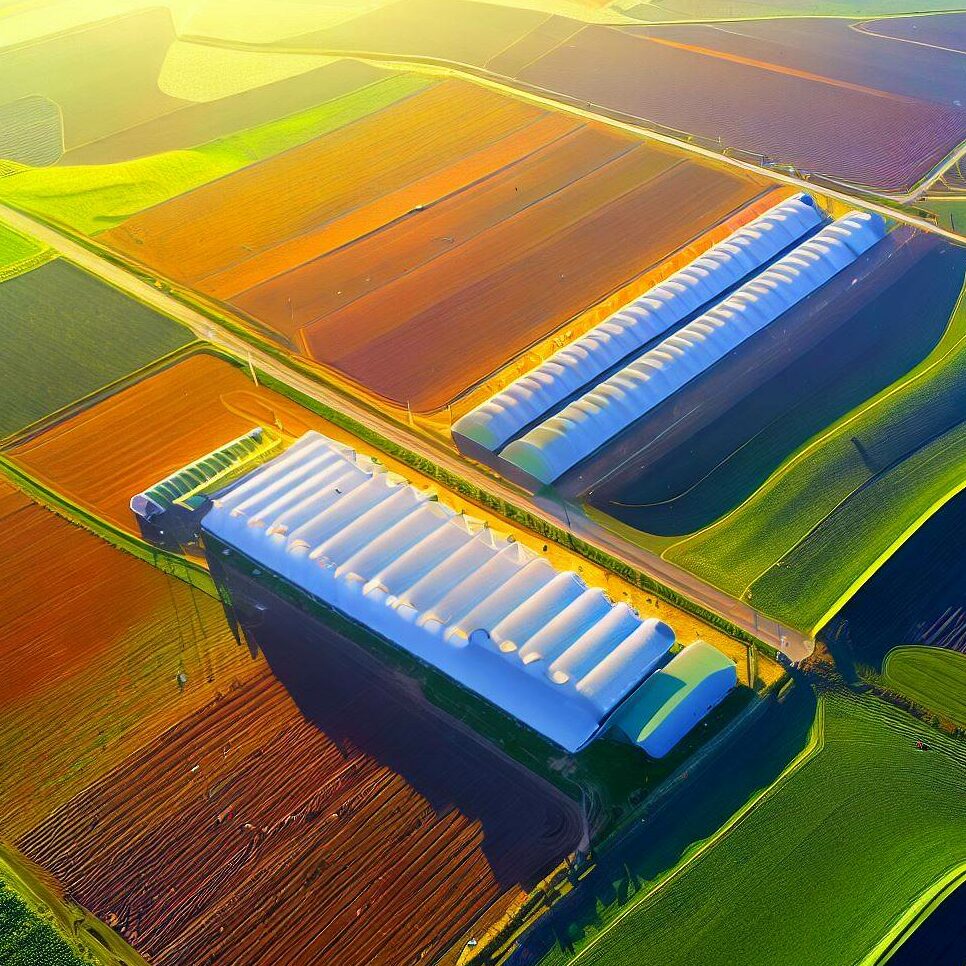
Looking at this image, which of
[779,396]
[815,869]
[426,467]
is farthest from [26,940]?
[779,396]

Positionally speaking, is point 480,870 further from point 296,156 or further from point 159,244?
point 296,156

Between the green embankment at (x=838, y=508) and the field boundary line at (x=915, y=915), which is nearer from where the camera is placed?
the field boundary line at (x=915, y=915)

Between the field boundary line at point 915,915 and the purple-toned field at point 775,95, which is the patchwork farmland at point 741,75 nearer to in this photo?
the purple-toned field at point 775,95

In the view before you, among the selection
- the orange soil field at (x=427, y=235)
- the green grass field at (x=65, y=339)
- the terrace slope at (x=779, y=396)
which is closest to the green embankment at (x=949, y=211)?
the terrace slope at (x=779, y=396)

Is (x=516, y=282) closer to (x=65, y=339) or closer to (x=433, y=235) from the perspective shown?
(x=433, y=235)

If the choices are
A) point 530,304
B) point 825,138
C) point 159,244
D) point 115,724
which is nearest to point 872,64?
point 825,138

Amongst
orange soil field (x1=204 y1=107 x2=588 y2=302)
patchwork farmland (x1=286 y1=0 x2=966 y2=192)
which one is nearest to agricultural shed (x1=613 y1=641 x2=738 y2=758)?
orange soil field (x1=204 y1=107 x2=588 y2=302)

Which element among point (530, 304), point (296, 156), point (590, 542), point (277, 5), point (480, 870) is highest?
point (277, 5)

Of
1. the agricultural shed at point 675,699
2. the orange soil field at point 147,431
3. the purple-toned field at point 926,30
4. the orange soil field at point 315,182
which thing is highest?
the purple-toned field at point 926,30
